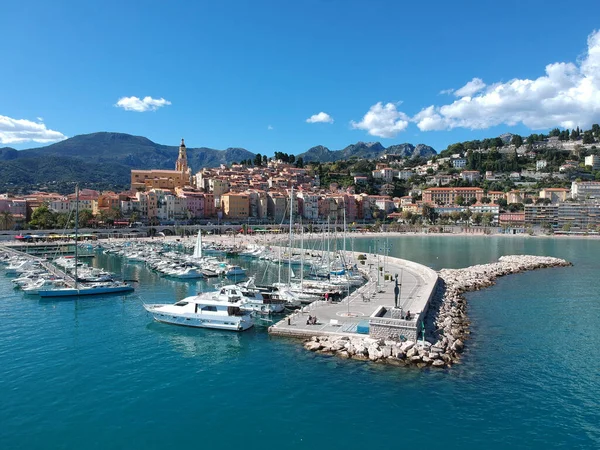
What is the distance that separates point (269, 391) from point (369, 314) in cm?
827

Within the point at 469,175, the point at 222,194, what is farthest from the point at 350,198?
the point at 469,175

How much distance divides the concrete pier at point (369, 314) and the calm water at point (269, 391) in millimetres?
1513

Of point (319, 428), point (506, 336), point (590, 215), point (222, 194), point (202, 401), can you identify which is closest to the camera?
point (319, 428)

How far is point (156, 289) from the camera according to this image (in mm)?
31703

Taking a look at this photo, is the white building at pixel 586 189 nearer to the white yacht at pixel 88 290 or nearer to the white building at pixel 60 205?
the white building at pixel 60 205

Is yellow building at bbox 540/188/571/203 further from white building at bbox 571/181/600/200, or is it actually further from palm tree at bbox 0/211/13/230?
palm tree at bbox 0/211/13/230

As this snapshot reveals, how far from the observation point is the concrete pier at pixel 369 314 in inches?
714

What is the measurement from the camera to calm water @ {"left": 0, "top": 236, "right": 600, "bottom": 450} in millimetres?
12188

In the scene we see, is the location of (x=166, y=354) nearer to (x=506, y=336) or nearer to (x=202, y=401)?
(x=202, y=401)

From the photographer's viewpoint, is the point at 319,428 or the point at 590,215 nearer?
the point at 319,428

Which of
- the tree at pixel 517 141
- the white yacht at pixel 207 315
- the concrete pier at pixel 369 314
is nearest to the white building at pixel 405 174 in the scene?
the tree at pixel 517 141

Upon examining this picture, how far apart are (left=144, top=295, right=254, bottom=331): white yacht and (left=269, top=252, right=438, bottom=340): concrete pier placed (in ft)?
5.24

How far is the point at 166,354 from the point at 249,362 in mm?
3359

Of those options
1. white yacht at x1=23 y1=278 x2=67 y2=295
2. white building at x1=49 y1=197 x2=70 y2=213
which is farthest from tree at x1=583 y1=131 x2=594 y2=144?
white yacht at x1=23 y1=278 x2=67 y2=295
